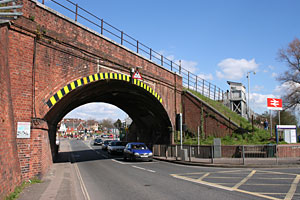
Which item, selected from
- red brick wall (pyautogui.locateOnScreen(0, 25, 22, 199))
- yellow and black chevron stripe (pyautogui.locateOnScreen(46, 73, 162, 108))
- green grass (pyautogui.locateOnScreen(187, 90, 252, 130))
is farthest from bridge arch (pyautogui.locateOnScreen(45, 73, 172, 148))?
green grass (pyautogui.locateOnScreen(187, 90, 252, 130))

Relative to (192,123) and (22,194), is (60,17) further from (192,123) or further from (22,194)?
(192,123)

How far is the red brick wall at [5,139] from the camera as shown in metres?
7.09

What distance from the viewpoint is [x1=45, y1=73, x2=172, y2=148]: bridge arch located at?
1440 centimetres

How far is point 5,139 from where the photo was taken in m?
7.87

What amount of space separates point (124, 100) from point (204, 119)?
867 centimetres

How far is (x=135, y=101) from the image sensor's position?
26.9m

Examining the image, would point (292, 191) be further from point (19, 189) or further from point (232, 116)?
point (232, 116)

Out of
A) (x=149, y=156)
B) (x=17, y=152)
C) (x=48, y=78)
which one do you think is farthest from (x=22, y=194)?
(x=149, y=156)

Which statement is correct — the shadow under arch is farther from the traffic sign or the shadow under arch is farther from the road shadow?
the road shadow

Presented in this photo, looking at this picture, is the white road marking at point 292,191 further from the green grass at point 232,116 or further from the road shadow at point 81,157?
the road shadow at point 81,157

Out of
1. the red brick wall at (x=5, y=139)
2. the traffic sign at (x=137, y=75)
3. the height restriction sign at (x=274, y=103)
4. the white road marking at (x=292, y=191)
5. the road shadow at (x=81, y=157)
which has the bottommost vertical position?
the road shadow at (x=81, y=157)

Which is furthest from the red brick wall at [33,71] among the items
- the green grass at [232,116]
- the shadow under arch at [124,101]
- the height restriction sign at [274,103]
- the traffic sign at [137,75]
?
the height restriction sign at [274,103]

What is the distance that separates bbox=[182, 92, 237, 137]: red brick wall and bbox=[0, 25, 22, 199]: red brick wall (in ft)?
62.4

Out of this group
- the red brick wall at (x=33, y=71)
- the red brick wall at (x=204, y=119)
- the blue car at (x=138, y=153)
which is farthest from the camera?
the red brick wall at (x=204, y=119)
